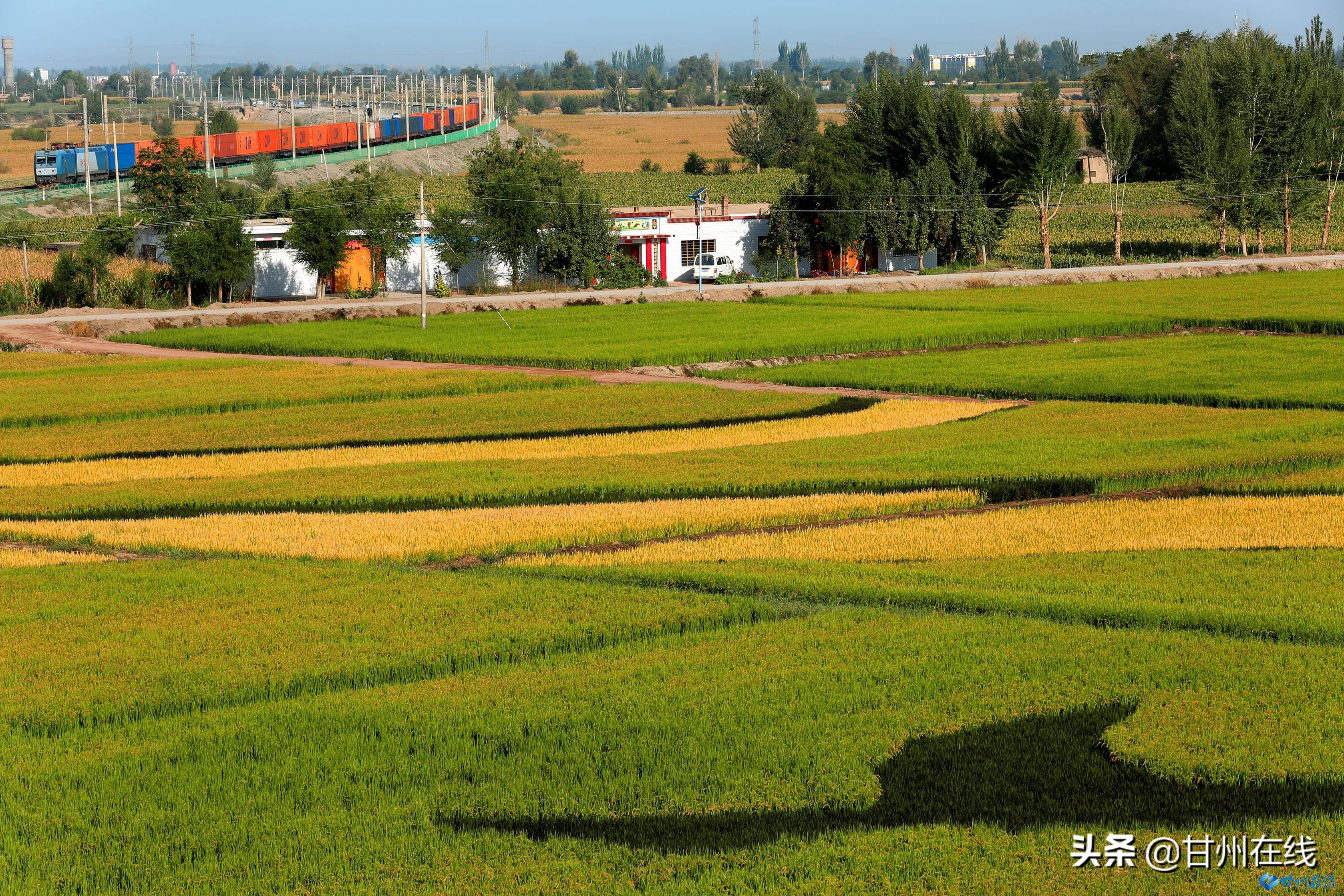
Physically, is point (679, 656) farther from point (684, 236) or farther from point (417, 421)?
point (684, 236)

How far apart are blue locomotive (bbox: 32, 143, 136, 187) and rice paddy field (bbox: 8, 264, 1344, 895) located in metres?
80.5

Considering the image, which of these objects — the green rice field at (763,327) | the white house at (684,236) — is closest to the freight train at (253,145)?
the white house at (684,236)

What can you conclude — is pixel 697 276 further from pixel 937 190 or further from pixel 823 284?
pixel 937 190

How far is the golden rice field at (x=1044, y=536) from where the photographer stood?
19938mm

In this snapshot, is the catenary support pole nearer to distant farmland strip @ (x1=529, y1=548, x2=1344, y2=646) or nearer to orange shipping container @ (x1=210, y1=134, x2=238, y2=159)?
orange shipping container @ (x1=210, y1=134, x2=238, y2=159)

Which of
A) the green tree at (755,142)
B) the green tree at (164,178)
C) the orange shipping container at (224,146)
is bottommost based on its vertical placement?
the green tree at (164,178)

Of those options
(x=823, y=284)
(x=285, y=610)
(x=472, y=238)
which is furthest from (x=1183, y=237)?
(x=285, y=610)

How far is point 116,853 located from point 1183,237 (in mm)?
109761

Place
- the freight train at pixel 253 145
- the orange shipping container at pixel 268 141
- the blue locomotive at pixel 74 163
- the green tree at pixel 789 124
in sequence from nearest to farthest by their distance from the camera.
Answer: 1. the blue locomotive at pixel 74 163
2. the freight train at pixel 253 145
3. the orange shipping container at pixel 268 141
4. the green tree at pixel 789 124

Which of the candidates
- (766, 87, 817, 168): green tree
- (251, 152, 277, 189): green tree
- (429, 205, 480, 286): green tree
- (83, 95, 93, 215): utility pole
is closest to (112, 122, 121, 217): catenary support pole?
(83, 95, 93, 215): utility pole

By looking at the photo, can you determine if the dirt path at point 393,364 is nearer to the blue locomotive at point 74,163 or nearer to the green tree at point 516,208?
the green tree at point 516,208

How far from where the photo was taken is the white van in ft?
290

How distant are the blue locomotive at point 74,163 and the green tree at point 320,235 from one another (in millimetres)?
40718

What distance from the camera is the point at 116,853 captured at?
9.80m
